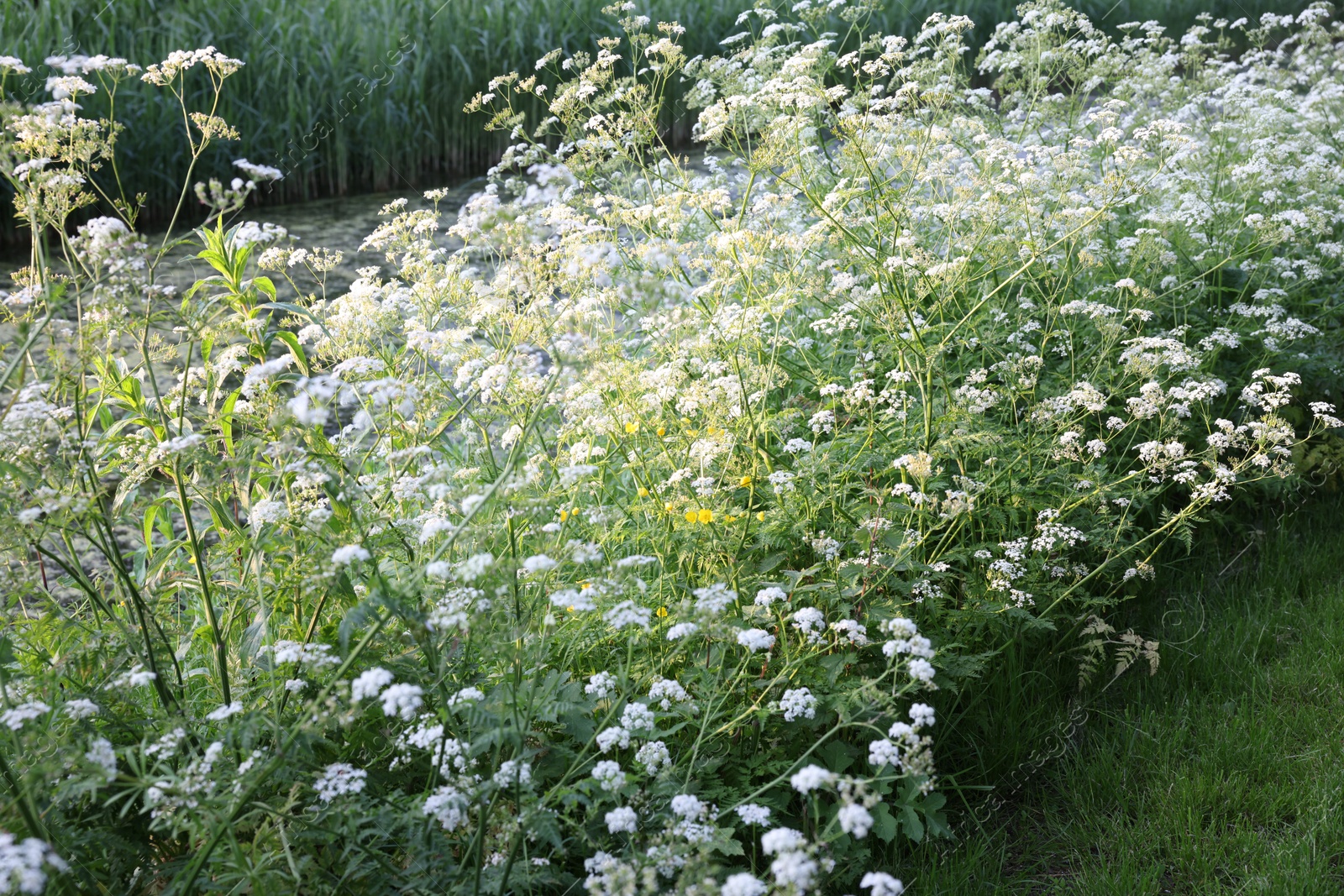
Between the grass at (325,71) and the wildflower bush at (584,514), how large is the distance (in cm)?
497

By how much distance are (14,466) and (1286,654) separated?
3465mm

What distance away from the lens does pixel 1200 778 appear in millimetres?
2689

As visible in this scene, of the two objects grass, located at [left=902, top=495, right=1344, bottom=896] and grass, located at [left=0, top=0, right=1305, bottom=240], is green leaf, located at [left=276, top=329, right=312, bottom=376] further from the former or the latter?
grass, located at [left=0, top=0, right=1305, bottom=240]

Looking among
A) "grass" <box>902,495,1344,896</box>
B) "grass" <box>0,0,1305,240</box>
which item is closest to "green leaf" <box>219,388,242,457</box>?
"grass" <box>902,495,1344,896</box>

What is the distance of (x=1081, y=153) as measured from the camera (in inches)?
152

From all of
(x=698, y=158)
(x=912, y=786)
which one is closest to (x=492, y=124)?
(x=912, y=786)

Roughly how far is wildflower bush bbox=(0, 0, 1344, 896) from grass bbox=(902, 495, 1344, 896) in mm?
183

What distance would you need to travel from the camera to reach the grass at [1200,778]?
2.46 metres

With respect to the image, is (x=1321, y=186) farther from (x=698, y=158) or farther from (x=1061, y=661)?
(x=698, y=158)

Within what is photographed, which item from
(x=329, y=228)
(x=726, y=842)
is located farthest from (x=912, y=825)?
(x=329, y=228)

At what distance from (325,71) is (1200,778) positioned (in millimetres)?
8209

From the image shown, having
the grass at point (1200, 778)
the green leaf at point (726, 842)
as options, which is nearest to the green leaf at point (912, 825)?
the grass at point (1200, 778)

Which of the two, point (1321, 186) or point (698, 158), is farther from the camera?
point (698, 158)

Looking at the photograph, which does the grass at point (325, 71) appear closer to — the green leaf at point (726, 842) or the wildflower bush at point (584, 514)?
the wildflower bush at point (584, 514)
